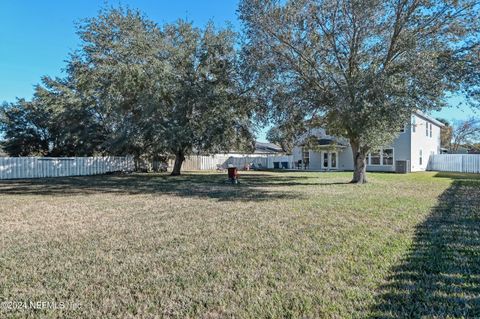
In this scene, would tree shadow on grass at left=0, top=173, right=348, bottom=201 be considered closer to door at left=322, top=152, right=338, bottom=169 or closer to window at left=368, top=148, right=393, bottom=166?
window at left=368, top=148, right=393, bottom=166

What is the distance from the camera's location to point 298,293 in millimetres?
3293

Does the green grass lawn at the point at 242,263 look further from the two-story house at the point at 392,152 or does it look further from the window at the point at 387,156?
the window at the point at 387,156

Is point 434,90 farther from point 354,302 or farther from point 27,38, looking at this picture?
point 27,38

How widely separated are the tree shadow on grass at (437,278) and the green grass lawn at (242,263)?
0.01 metres

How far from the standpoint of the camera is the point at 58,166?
20.6 metres

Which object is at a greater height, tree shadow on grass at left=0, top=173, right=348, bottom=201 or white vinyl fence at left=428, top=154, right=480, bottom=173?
white vinyl fence at left=428, top=154, right=480, bottom=173

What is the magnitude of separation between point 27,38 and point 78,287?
17.0 meters

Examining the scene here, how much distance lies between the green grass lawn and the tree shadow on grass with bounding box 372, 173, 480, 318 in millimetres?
14

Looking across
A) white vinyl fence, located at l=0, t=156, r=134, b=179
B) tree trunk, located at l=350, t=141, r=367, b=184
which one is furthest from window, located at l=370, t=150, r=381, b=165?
white vinyl fence, located at l=0, t=156, r=134, b=179

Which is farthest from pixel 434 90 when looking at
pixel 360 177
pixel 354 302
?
pixel 354 302

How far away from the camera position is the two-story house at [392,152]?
25.8 m

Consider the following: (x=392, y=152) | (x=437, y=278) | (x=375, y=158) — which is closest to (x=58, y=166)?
(x=437, y=278)

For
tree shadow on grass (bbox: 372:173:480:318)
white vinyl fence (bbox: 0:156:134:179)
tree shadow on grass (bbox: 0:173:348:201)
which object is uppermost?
white vinyl fence (bbox: 0:156:134:179)

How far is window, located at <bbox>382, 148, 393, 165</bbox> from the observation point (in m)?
27.0
